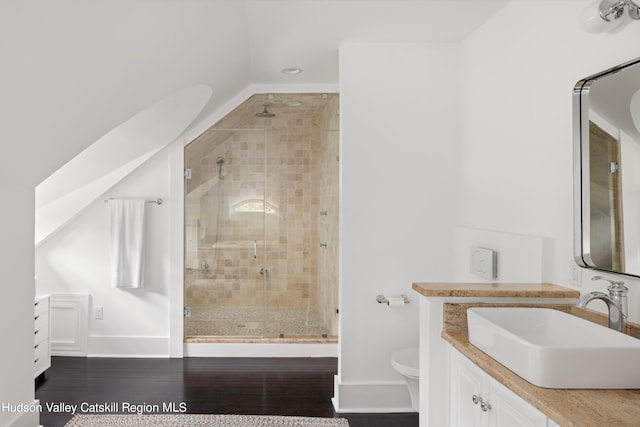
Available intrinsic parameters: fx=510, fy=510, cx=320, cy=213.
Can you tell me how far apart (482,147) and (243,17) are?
5.15ft

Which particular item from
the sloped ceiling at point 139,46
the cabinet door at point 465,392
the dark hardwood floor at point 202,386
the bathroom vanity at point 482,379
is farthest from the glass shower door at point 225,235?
the cabinet door at point 465,392

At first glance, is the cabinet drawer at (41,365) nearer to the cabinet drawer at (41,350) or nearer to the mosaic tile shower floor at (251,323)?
the cabinet drawer at (41,350)

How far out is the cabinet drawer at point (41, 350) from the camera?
3.51m

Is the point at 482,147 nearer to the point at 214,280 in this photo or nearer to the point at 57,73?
the point at 57,73

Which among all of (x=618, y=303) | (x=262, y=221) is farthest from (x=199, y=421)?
(x=618, y=303)

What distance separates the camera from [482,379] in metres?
1.77

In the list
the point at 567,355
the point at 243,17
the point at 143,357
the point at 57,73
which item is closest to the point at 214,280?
the point at 143,357

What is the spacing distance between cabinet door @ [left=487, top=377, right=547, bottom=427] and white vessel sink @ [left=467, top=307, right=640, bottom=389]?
7cm

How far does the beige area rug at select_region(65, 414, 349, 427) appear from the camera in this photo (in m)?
2.94

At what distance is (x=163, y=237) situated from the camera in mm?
4336

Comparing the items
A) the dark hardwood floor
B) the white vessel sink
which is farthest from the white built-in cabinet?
the white vessel sink

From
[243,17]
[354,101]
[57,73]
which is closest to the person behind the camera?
[57,73]

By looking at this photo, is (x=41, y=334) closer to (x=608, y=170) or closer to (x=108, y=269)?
(x=108, y=269)

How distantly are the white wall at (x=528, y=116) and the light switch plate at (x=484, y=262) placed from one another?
152 millimetres
